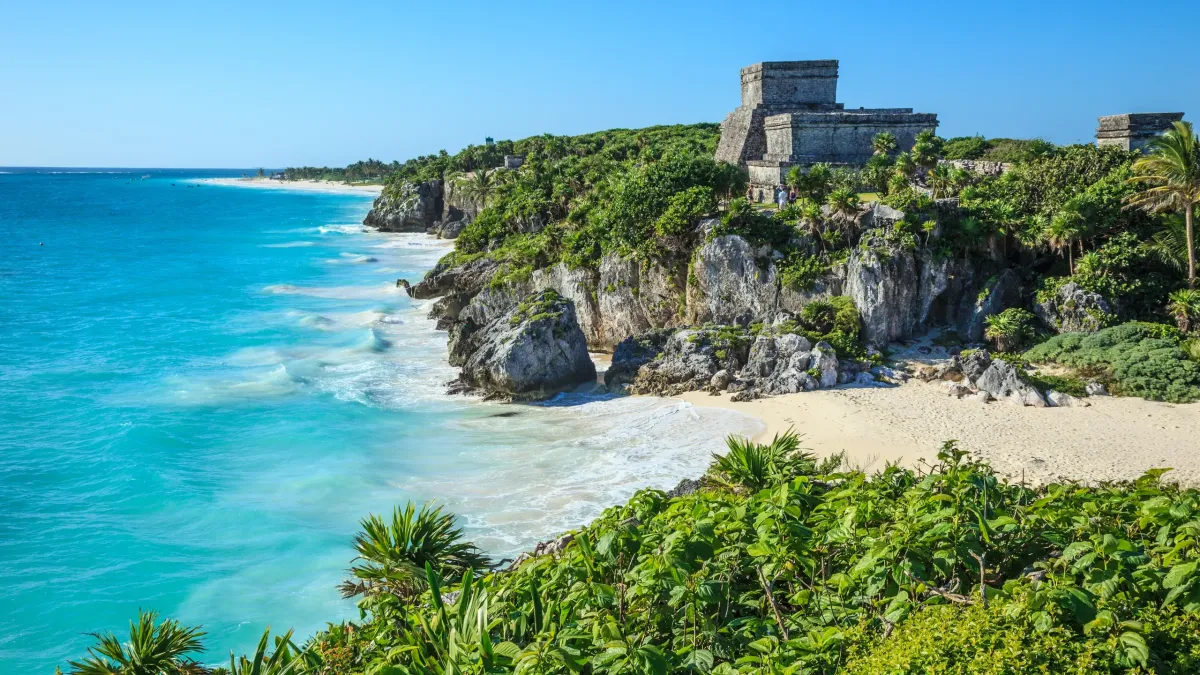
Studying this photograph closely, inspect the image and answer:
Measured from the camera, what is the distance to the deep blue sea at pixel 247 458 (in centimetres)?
1327

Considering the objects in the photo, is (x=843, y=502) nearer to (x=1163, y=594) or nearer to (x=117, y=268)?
(x=1163, y=594)

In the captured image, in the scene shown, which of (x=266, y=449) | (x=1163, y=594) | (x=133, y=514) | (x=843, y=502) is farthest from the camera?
(x=266, y=449)

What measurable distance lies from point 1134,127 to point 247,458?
97.2 ft

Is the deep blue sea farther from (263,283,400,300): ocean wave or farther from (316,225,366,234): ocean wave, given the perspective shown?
(316,225,366,234): ocean wave

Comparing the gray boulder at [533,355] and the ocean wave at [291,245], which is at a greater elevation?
the ocean wave at [291,245]

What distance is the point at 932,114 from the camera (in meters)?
32.1

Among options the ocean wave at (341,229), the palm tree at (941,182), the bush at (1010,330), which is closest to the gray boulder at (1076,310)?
the bush at (1010,330)

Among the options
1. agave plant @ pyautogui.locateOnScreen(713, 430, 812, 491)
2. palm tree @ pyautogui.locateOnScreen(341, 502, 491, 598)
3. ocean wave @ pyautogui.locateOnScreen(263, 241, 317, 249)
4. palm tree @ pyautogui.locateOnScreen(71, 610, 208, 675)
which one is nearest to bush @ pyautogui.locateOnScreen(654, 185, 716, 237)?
agave plant @ pyautogui.locateOnScreen(713, 430, 812, 491)

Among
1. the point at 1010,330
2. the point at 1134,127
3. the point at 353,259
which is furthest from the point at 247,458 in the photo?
the point at 353,259

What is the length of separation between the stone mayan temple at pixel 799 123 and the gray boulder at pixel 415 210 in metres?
41.9

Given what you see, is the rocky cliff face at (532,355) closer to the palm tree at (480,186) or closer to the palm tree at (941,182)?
the palm tree at (941,182)

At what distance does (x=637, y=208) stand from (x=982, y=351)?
11.3 meters

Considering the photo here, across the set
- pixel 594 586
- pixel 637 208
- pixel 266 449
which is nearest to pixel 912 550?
pixel 594 586

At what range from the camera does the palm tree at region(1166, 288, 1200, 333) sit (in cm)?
1975
